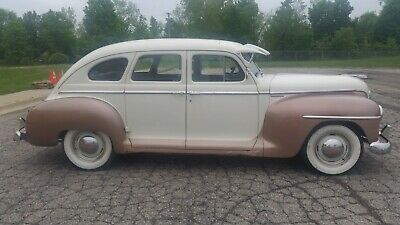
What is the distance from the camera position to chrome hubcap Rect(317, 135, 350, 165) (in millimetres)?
4469

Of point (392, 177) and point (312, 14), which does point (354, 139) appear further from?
point (312, 14)

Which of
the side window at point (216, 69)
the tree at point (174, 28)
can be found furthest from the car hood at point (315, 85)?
the tree at point (174, 28)

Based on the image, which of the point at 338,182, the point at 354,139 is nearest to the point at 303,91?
the point at 354,139

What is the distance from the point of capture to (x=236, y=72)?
181 inches

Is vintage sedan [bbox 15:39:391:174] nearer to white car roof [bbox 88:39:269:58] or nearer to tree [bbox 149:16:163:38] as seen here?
white car roof [bbox 88:39:269:58]

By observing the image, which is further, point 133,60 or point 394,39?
point 394,39

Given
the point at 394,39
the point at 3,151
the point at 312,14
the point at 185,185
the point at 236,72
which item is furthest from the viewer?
the point at 312,14

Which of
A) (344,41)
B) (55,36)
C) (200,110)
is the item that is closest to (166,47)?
(200,110)

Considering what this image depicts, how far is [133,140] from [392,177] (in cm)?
338

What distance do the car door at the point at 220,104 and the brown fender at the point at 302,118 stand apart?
235 mm

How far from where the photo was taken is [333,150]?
176 inches

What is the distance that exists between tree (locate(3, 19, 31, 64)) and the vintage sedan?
67.6 meters

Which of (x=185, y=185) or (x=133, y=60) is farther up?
(x=133, y=60)

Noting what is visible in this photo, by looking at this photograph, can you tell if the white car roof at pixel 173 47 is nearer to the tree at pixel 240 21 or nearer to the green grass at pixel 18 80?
the green grass at pixel 18 80
